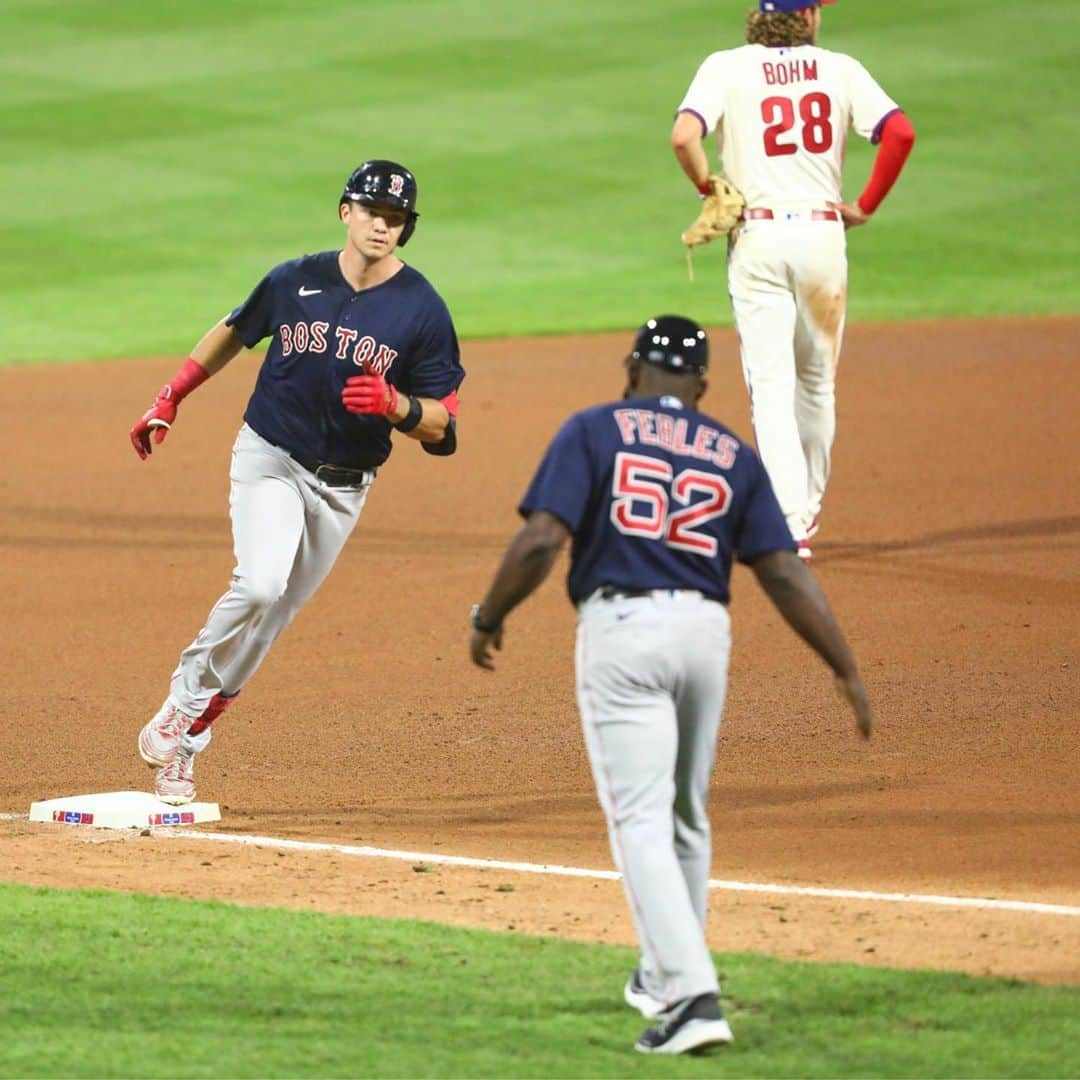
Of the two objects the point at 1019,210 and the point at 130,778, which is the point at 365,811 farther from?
the point at 1019,210

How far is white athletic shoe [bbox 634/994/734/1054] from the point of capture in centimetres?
499

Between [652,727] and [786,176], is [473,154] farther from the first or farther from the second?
[652,727]

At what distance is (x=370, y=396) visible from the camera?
280 inches

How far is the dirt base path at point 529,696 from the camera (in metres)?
6.70

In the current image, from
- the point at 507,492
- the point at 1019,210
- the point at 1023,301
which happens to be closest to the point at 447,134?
the point at 1019,210

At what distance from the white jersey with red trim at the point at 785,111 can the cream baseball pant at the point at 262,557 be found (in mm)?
3131

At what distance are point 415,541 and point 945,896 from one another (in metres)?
6.29

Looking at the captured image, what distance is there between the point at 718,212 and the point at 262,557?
3.46 m

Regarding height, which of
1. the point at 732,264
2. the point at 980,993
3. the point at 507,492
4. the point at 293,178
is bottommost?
the point at 980,993

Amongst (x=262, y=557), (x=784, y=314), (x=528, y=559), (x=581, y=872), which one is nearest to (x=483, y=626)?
(x=528, y=559)

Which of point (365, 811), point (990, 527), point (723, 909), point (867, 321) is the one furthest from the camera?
point (867, 321)

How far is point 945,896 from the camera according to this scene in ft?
21.2

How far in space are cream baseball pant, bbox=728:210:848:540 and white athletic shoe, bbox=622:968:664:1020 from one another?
194 inches

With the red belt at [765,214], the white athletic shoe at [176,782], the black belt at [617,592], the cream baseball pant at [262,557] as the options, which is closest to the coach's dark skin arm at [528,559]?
the black belt at [617,592]
